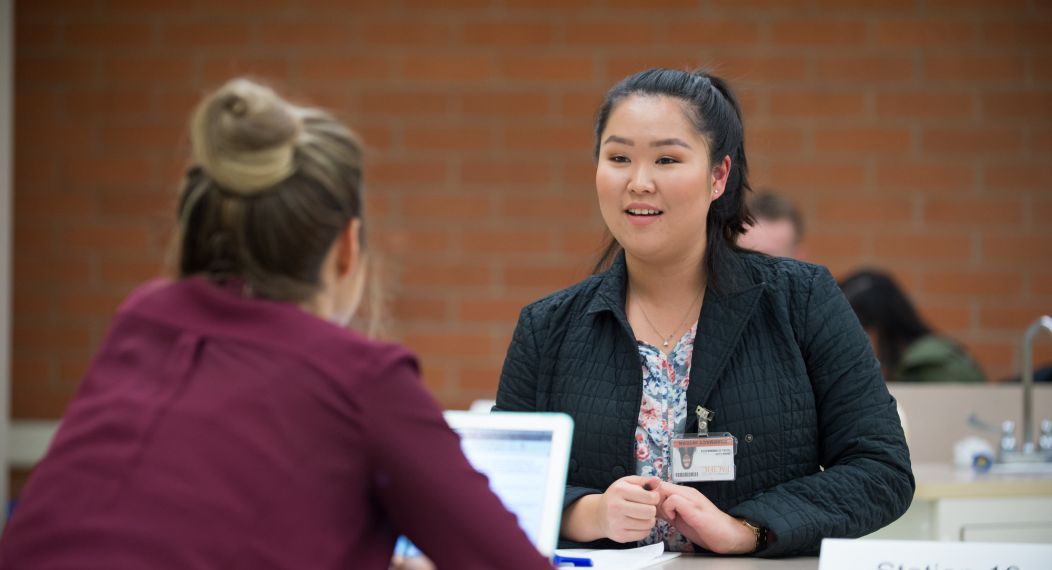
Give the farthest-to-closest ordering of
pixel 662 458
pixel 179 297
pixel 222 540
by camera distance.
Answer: pixel 662 458 → pixel 179 297 → pixel 222 540

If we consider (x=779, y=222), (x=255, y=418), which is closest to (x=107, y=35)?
(x=779, y=222)

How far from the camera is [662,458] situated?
6.44ft

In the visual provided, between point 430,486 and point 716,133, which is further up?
point 716,133

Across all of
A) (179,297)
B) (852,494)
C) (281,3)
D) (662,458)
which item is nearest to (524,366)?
(662,458)

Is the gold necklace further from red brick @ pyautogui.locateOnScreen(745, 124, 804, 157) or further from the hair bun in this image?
red brick @ pyautogui.locateOnScreen(745, 124, 804, 157)

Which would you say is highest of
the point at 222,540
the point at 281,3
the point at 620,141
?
the point at 281,3

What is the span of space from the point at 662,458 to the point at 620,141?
1.77 feet

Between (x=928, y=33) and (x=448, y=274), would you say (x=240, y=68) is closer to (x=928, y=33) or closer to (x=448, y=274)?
(x=448, y=274)

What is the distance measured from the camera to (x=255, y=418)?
1.20 m

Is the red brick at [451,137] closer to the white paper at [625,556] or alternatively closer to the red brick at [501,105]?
the red brick at [501,105]

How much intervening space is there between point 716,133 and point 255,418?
1113mm

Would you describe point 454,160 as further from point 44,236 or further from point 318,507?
point 318,507

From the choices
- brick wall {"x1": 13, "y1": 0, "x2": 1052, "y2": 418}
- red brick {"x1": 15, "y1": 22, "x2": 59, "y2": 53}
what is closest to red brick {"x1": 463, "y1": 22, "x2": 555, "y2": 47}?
brick wall {"x1": 13, "y1": 0, "x2": 1052, "y2": 418}

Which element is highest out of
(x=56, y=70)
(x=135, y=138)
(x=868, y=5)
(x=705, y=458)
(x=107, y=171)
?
(x=868, y=5)
